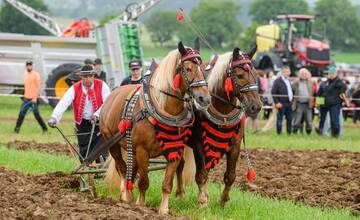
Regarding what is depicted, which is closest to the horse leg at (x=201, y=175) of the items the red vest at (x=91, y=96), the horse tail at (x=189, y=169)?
the horse tail at (x=189, y=169)

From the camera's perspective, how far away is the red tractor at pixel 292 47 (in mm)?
29766

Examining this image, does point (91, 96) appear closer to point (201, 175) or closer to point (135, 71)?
point (135, 71)

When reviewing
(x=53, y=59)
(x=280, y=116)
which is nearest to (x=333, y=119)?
(x=280, y=116)

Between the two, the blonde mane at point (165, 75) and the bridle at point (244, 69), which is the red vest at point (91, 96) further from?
the bridle at point (244, 69)

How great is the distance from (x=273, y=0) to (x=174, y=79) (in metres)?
109

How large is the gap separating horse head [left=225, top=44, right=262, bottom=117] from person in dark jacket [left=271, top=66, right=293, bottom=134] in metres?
10.0

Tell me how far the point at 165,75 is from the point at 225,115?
757mm

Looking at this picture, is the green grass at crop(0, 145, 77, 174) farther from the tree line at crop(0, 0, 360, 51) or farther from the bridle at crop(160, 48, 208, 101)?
the tree line at crop(0, 0, 360, 51)

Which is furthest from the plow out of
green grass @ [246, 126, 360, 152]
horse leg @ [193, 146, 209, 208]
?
green grass @ [246, 126, 360, 152]

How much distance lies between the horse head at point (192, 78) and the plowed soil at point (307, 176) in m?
2.09

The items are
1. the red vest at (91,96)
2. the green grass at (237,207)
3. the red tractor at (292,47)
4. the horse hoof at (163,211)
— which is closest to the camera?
the horse hoof at (163,211)

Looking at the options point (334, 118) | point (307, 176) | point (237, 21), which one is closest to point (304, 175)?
point (307, 176)

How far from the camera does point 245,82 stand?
27.9 feet

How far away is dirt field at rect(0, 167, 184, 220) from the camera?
23.8 feet
